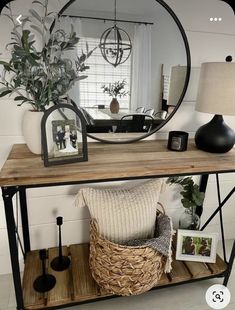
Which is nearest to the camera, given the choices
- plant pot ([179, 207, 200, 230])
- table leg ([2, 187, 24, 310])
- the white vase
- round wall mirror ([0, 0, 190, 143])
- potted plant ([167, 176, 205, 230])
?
table leg ([2, 187, 24, 310])

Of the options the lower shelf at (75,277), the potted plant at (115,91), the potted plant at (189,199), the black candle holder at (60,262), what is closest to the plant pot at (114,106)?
the potted plant at (115,91)

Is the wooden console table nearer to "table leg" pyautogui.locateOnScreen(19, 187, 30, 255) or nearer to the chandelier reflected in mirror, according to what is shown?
"table leg" pyautogui.locateOnScreen(19, 187, 30, 255)

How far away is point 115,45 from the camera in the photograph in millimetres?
1255

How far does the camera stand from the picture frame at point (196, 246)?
4.97ft

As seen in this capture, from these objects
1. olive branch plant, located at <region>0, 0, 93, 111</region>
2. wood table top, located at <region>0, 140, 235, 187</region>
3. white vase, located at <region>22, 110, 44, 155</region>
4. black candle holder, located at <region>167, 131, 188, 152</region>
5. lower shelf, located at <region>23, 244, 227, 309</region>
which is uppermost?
olive branch plant, located at <region>0, 0, 93, 111</region>

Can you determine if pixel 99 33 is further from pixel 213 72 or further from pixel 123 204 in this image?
pixel 123 204

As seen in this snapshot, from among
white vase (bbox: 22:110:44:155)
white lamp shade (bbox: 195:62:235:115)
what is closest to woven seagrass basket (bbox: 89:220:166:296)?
white vase (bbox: 22:110:44:155)

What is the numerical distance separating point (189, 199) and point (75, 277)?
0.85m

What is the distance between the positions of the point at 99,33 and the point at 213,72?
61 cm

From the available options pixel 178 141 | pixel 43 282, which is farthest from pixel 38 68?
pixel 43 282

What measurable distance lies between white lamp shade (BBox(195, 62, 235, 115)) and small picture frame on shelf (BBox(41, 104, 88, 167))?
64 centimetres

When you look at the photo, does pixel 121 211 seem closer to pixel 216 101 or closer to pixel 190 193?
pixel 190 193

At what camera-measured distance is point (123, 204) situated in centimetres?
131

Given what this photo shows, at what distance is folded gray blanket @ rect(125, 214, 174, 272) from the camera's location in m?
1.20
